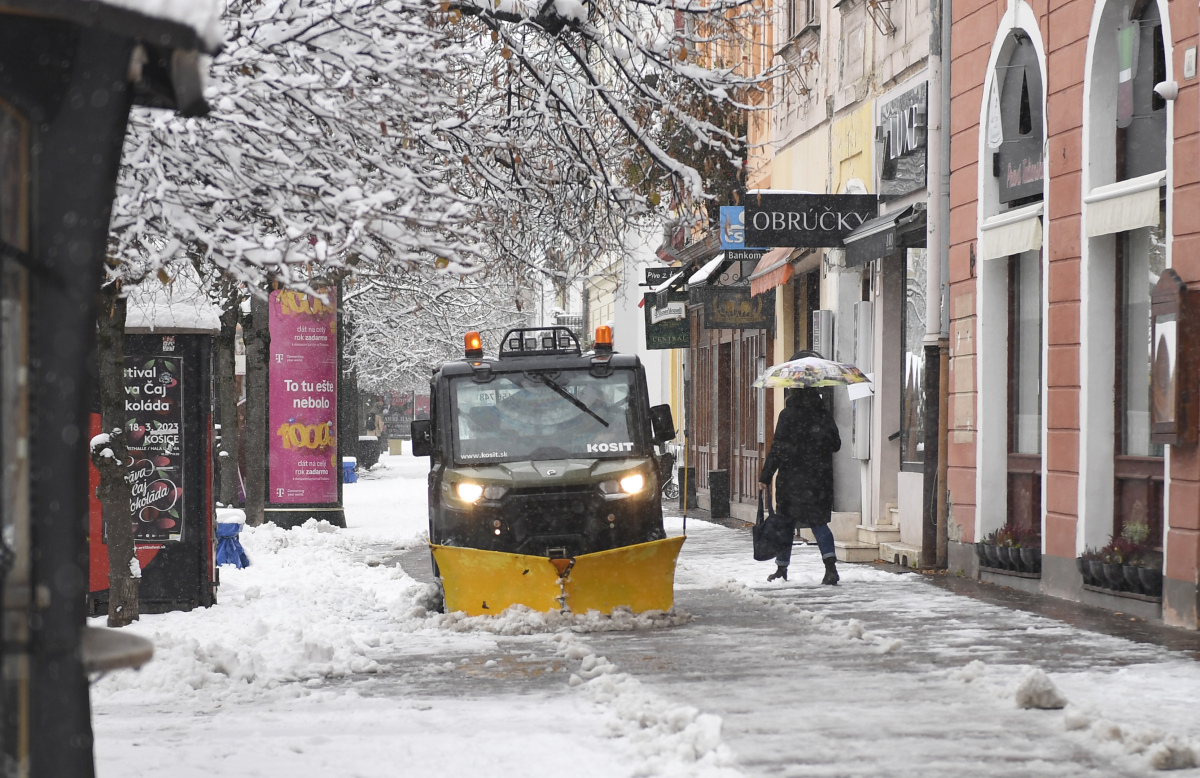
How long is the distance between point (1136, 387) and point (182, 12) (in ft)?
34.7

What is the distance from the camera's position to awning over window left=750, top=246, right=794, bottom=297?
72.5ft

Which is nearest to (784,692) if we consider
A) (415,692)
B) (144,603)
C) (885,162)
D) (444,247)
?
(415,692)

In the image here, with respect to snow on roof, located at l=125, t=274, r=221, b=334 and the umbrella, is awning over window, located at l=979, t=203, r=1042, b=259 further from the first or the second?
snow on roof, located at l=125, t=274, r=221, b=334

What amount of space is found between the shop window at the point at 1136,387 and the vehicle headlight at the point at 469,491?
16.5ft

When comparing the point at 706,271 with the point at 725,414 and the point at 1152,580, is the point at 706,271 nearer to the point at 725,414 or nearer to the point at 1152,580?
the point at 725,414

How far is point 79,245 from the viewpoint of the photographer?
4215mm

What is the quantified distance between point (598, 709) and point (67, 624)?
13.8 ft

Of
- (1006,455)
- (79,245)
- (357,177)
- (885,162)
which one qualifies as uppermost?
(885,162)

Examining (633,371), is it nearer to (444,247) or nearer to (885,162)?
(444,247)

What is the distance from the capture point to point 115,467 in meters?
11.4

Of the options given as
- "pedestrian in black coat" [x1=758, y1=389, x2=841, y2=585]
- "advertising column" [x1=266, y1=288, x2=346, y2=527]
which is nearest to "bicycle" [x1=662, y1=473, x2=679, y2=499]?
"advertising column" [x1=266, y1=288, x2=346, y2=527]

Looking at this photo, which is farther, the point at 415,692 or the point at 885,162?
the point at 885,162

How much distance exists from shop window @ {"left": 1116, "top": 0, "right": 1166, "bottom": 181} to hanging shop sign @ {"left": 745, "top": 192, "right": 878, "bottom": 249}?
A: 5.58 metres

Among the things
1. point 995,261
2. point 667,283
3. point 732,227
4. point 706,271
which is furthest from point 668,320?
point 995,261
